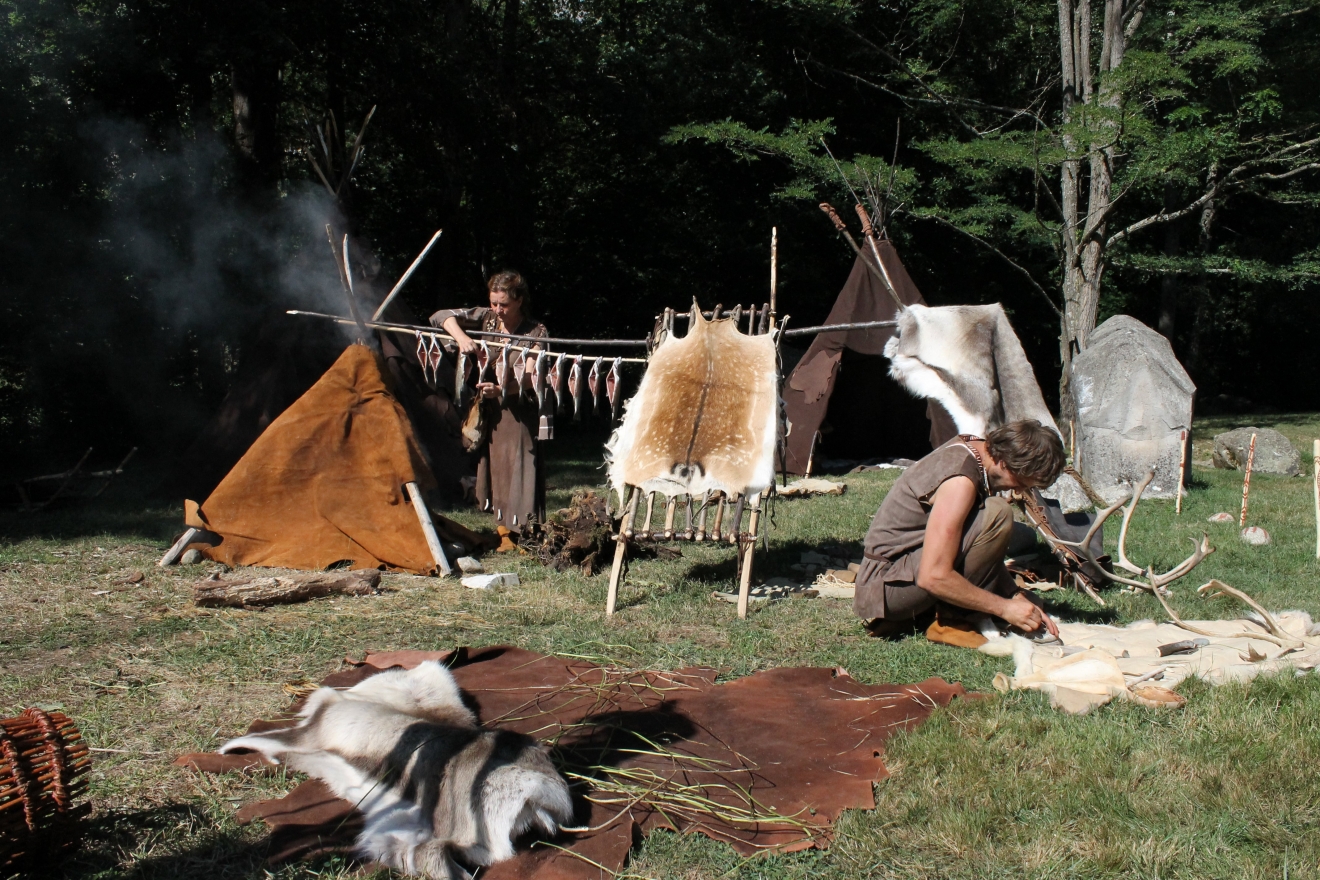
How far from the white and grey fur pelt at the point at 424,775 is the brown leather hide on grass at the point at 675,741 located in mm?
64

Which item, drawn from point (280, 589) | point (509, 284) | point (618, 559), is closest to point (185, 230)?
point (509, 284)

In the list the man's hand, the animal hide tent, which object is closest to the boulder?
the animal hide tent

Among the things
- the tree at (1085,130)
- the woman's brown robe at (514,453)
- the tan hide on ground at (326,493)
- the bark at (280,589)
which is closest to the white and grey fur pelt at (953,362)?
the woman's brown robe at (514,453)

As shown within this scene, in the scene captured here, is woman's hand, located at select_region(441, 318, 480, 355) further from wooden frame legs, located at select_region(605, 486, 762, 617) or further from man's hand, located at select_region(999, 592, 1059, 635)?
man's hand, located at select_region(999, 592, 1059, 635)

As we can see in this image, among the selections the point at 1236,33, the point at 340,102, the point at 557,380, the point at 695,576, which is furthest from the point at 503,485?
the point at 1236,33

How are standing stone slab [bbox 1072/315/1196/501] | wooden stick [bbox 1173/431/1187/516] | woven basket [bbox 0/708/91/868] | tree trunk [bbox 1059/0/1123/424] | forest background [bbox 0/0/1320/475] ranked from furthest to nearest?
tree trunk [bbox 1059/0/1123/424] < forest background [bbox 0/0/1320/475] < standing stone slab [bbox 1072/315/1196/501] < wooden stick [bbox 1173/431/1187/516] < woven basket [bbox 0/708/91/868]

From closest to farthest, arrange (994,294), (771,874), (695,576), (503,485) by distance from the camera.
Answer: (771,874)
(695,576)
(503,485)
(994,294)

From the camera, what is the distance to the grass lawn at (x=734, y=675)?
2.38 metres

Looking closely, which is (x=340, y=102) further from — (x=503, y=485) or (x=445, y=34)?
(x=503, y=485)

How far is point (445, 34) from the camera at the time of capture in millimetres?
12789

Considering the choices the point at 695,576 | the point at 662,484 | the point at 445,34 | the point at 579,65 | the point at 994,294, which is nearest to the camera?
the point at 662,484

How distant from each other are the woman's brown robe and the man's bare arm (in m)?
2.96

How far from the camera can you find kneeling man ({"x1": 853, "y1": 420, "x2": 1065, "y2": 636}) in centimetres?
364

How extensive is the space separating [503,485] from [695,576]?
1525 mm
